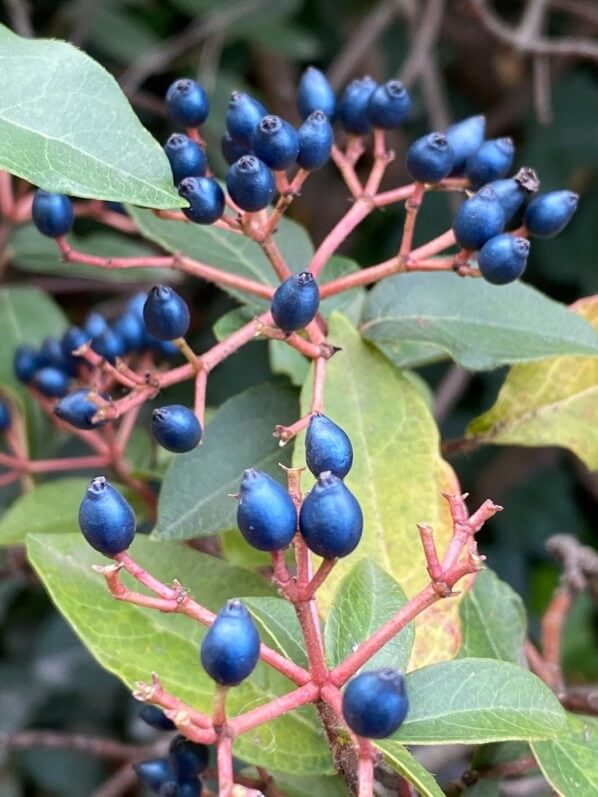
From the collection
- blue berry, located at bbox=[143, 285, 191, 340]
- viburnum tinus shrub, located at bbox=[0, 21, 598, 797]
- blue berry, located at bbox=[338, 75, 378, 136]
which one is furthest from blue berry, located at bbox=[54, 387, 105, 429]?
blue berry, located at bbox=[338, 75, 378, 136]

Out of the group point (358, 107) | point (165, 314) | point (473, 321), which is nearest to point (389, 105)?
point (358, 107)

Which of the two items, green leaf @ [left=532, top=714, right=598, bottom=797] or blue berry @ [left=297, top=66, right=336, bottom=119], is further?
blue berry @ [left=297, top=66, right=336, bottom=119]

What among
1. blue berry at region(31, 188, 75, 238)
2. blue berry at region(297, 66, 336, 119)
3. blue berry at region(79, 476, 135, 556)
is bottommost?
blue berry at region(31, 188, 75, 238)

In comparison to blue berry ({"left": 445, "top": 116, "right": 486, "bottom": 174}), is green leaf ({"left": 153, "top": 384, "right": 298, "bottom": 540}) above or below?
below

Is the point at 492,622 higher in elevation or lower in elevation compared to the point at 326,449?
lower

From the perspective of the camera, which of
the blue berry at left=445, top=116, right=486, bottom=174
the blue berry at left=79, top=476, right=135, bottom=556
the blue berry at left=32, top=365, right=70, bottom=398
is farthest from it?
the blue berry at left=32, top=365, right=70, bottom=398

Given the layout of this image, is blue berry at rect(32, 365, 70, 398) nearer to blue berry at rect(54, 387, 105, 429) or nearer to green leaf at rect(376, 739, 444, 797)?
blue berry at rect(54, 387, 105, 429)

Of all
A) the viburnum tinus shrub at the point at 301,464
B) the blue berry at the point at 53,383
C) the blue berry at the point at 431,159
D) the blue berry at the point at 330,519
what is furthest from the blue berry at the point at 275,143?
the blue berry at the point at 53,383

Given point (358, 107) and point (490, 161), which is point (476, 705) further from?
point (358, 107)
